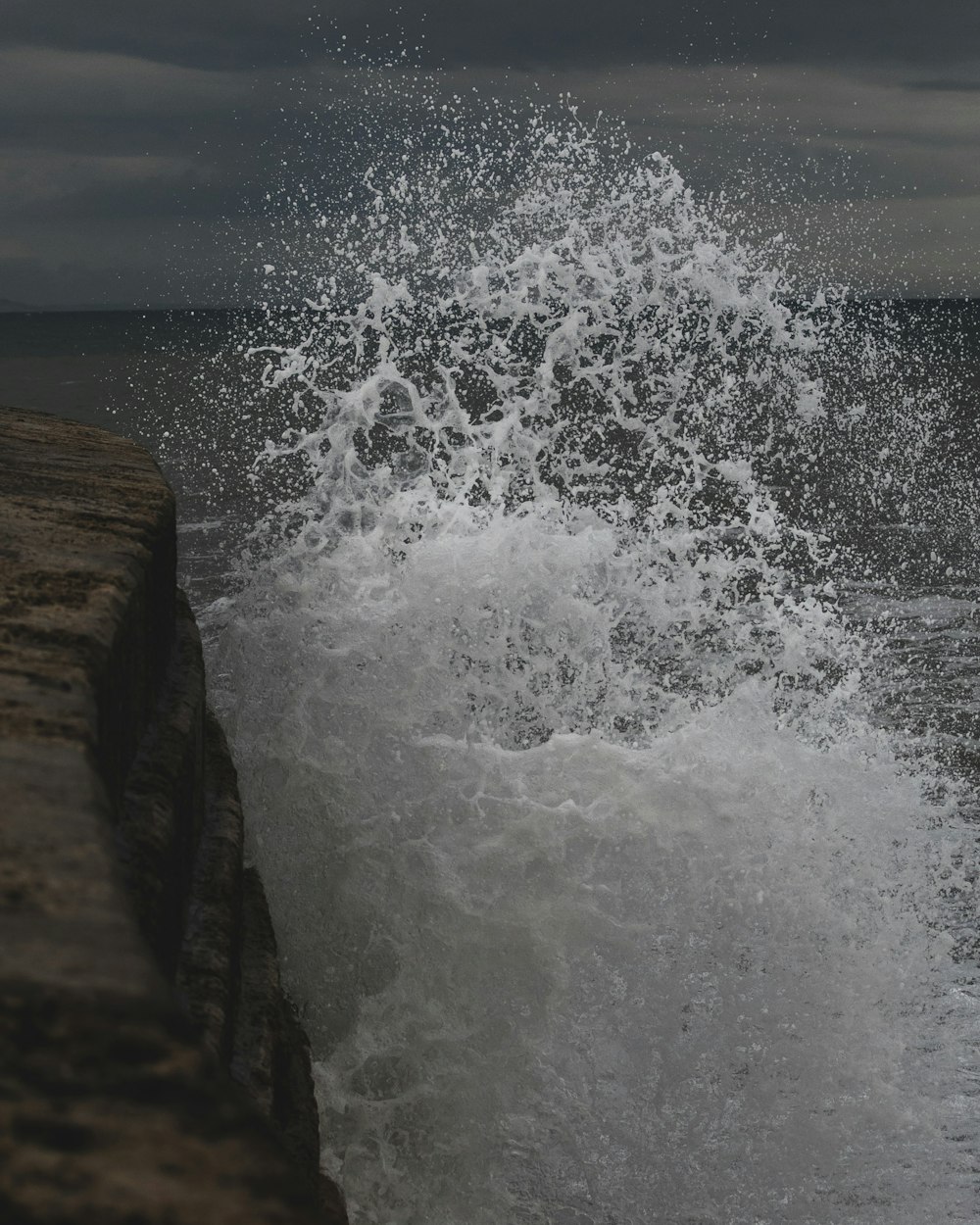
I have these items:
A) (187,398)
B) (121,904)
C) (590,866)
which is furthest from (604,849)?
(187,398)

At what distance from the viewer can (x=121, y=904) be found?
1.12 meters

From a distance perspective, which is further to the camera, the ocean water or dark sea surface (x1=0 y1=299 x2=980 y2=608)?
dark sea surface (x1=0 y1=299 x2=980 y2=608)

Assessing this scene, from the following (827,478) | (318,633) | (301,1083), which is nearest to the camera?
(301,1083)

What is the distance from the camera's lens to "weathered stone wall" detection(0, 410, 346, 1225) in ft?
2.77

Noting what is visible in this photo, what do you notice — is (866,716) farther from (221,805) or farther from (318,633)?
(221,805)

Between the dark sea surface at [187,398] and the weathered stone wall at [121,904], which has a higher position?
the weathered stone wall at [121,904]

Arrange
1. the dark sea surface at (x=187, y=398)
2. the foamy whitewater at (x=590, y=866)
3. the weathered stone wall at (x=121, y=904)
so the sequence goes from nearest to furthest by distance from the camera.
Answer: the weathered stone wall at (x=121, y=904), the foamy whitewater at (x=590, y=866), the dark sea surface at (x=187, y=398)

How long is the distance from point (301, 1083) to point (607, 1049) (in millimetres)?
1121

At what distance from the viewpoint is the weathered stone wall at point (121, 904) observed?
0.84m

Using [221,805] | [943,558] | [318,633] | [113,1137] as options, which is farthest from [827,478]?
[113,1137]

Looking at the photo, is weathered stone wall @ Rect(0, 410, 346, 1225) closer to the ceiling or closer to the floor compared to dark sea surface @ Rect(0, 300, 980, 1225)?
closer to the ceiling

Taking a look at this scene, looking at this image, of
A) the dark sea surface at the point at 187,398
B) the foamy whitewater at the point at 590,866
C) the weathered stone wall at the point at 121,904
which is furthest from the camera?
the dark sea surface at the point at 187,398

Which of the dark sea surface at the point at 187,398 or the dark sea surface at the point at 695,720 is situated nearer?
the dark sea surface at the point at 695,720

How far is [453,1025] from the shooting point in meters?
3.43
